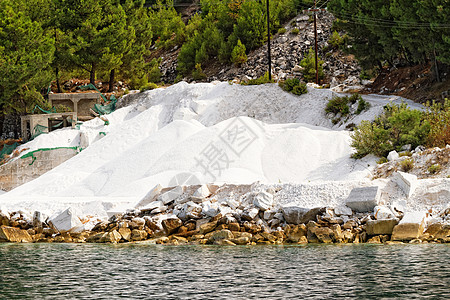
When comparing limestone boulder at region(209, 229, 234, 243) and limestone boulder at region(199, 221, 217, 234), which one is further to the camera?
limestone boulder at region(199, 221, 217, 234)

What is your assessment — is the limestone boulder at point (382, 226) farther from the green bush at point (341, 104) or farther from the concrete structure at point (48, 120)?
the concrete structure at point (48, 120)

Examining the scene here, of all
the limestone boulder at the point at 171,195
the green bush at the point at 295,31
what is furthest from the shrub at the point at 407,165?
the green bush at the point at 295,31

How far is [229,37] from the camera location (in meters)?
53.1

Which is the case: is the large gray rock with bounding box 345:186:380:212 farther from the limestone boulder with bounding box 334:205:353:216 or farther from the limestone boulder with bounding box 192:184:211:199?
the limestone boulder with bounding box 192:184:211:199

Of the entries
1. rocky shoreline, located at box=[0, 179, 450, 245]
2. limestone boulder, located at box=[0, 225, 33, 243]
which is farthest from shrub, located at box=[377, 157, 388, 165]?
limestone boulder, located at box=[0, 225, 33, 243]

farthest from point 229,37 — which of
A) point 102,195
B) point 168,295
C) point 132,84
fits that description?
point 168,295

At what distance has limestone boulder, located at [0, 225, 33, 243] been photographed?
62.5 feet

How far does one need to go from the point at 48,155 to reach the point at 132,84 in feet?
47.7

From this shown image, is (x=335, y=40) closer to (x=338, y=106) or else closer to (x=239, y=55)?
(x=239, y=55)

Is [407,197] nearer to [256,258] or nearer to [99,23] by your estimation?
[256,258]

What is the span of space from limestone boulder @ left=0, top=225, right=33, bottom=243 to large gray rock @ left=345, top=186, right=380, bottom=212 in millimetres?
10089

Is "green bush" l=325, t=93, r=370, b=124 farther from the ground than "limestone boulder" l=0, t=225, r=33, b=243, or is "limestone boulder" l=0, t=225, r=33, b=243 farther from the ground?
"green bush" l=325, t=93, r=370, b=124

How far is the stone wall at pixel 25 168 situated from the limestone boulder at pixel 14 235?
1277 centimetres

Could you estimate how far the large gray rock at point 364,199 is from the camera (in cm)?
1681
